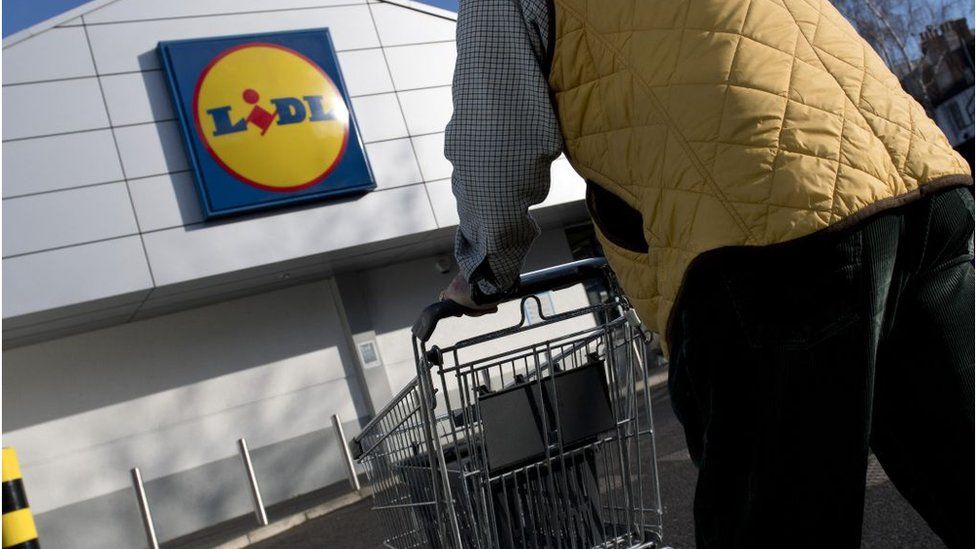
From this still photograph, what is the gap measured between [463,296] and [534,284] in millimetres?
305

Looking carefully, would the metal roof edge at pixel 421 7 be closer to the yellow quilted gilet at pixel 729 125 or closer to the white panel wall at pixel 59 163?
the white panel wall at pixel 59 163

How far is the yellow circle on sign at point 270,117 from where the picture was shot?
37.5ft

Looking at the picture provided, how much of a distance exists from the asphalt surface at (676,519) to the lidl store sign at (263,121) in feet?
13.2

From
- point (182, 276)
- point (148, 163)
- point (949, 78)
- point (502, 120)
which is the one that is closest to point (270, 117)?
point (148, 163)

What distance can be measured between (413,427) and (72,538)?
10.7 m

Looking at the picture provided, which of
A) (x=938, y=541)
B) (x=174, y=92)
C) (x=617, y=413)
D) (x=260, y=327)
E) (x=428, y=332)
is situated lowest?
(x=938, y=541)

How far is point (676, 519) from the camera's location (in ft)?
17.1

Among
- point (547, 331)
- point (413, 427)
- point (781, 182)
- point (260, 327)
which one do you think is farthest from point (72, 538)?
point (781, 182)

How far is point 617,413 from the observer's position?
8.77 ft

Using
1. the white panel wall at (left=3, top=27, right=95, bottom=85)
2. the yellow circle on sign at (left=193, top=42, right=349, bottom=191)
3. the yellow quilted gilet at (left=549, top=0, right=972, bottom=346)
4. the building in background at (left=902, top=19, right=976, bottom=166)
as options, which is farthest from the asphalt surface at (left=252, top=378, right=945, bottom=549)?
the building in background at (left=902, top=19, right=976, bottom=166)

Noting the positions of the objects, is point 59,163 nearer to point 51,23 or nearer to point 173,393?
point 51,23

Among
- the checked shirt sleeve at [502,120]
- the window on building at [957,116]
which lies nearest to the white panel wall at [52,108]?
the checked shirt sleeve at [502,120]

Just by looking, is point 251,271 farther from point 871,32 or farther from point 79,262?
point 871,32

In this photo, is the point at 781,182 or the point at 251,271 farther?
the point at 251,271
